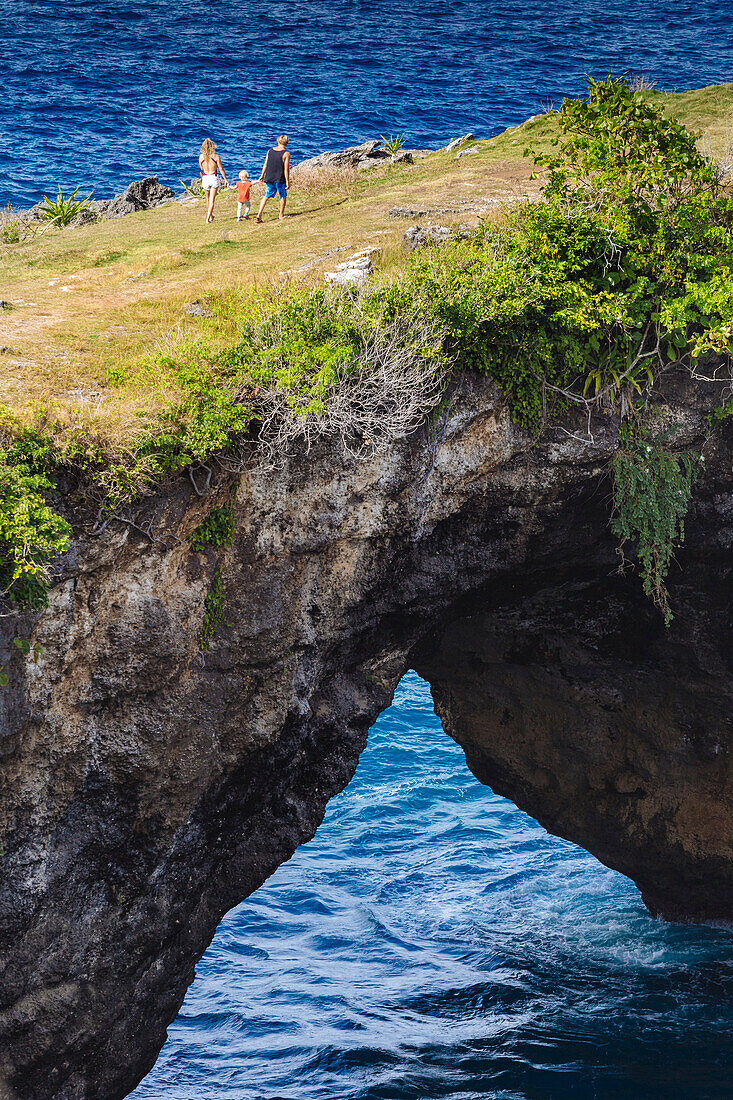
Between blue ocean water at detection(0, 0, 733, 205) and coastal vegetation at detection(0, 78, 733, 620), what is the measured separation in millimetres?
28153

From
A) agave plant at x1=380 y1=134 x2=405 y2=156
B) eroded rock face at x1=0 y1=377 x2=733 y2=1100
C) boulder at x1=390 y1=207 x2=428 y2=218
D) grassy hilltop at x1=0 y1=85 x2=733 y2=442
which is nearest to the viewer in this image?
eroded rock face at x1=0 y1=377 x2=733 y2=1100

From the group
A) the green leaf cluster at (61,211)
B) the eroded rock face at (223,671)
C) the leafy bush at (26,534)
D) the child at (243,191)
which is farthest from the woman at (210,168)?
the leafy bush at (26,534)

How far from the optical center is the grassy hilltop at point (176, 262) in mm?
8938

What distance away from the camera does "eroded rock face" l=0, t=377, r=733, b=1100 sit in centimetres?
848

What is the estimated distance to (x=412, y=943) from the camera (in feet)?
55.9

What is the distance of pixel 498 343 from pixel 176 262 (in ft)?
19.7

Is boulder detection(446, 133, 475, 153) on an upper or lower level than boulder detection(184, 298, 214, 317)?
upper

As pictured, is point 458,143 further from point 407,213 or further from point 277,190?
point 407,213

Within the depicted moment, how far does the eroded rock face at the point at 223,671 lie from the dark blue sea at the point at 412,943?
4.86 metres

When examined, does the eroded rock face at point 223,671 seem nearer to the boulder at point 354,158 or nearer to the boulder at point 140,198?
the boulder at point 354,158

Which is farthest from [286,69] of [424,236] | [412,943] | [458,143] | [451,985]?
[451,985]

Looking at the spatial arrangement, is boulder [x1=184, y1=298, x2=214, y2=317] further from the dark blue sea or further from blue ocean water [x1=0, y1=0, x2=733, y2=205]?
blue ocean water [x1=0, y1=0, x2=733, y2=205]

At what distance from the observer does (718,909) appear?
611 inches

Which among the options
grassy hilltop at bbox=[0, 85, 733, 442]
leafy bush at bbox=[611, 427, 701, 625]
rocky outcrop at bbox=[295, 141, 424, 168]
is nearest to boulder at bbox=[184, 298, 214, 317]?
grassy hilltop at bbox=[0, 85, 733, 442]
